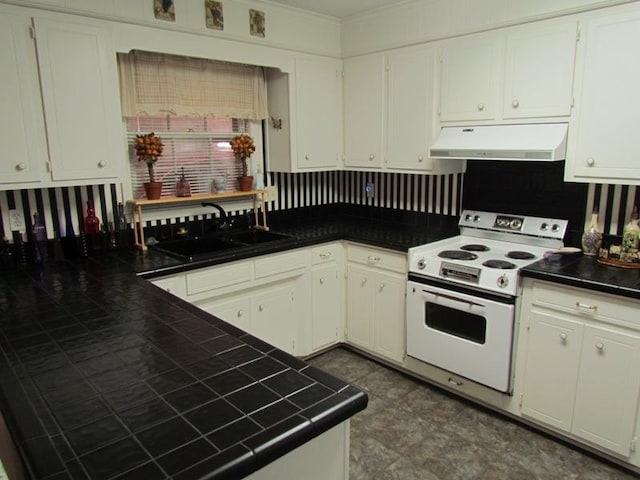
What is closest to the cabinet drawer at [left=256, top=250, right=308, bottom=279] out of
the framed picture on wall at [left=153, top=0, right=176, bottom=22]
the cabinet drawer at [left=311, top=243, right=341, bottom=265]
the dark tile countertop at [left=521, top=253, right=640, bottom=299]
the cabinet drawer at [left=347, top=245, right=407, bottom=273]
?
the cabinet drawer at [left=311, top=243, right=341, bottom=265]

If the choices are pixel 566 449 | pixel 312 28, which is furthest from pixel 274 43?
pixel 566 449

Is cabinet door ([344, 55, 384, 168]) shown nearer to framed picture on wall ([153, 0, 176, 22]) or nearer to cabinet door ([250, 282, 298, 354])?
cabinet door ([250, 282, 298, 354])

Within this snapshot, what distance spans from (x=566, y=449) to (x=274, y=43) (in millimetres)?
3182

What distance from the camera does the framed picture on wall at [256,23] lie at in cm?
321

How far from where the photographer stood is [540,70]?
2621 millimetres

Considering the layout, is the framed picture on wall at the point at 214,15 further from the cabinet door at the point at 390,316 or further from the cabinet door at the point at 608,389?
the cabinet door at the point at 608,389

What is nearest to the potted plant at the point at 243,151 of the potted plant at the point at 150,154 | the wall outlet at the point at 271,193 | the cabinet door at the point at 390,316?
the wall outlet at the point at 271,193

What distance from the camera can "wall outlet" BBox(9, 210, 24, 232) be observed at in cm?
262

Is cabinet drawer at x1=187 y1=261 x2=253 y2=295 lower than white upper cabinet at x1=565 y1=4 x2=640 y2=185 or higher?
lower

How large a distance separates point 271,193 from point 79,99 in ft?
5.33

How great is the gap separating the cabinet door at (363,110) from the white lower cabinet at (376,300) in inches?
30.7

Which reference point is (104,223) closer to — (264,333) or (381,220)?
(264,333)

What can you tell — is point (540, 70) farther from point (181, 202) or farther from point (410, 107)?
point (181, 202)

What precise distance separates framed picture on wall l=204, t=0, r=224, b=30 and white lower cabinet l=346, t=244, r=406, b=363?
179 centimetres
